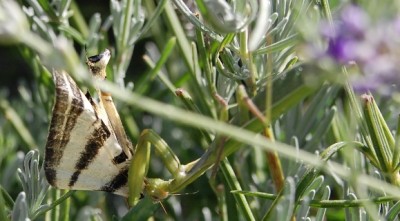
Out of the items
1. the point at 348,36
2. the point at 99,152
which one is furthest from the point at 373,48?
the point at 99,152

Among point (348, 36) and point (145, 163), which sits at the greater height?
point (348, 36)

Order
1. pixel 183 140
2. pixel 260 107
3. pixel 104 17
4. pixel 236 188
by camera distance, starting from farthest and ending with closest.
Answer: pixel 104 17 → pixel 183 140 → pixel 236 188 → pixel 260 107

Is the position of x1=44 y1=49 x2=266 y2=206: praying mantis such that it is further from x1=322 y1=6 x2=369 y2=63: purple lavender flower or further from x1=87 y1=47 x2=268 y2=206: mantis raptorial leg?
x1=322 y1=6 x2=369 y2=63: purple lavender flower

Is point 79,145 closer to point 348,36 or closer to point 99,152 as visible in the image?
point 99,152

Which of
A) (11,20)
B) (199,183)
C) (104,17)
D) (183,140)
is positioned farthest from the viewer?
(104,17)

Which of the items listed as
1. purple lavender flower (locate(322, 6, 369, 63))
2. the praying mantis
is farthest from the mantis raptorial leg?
purple lavender flower (locate(322, 6, 369, 63))

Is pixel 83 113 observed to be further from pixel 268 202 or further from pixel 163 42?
pixel 163 42

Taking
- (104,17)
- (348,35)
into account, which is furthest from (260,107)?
(104,17)

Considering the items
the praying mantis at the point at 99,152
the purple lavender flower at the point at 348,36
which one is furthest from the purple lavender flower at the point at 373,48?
the praying mantis at the point at 99,152
